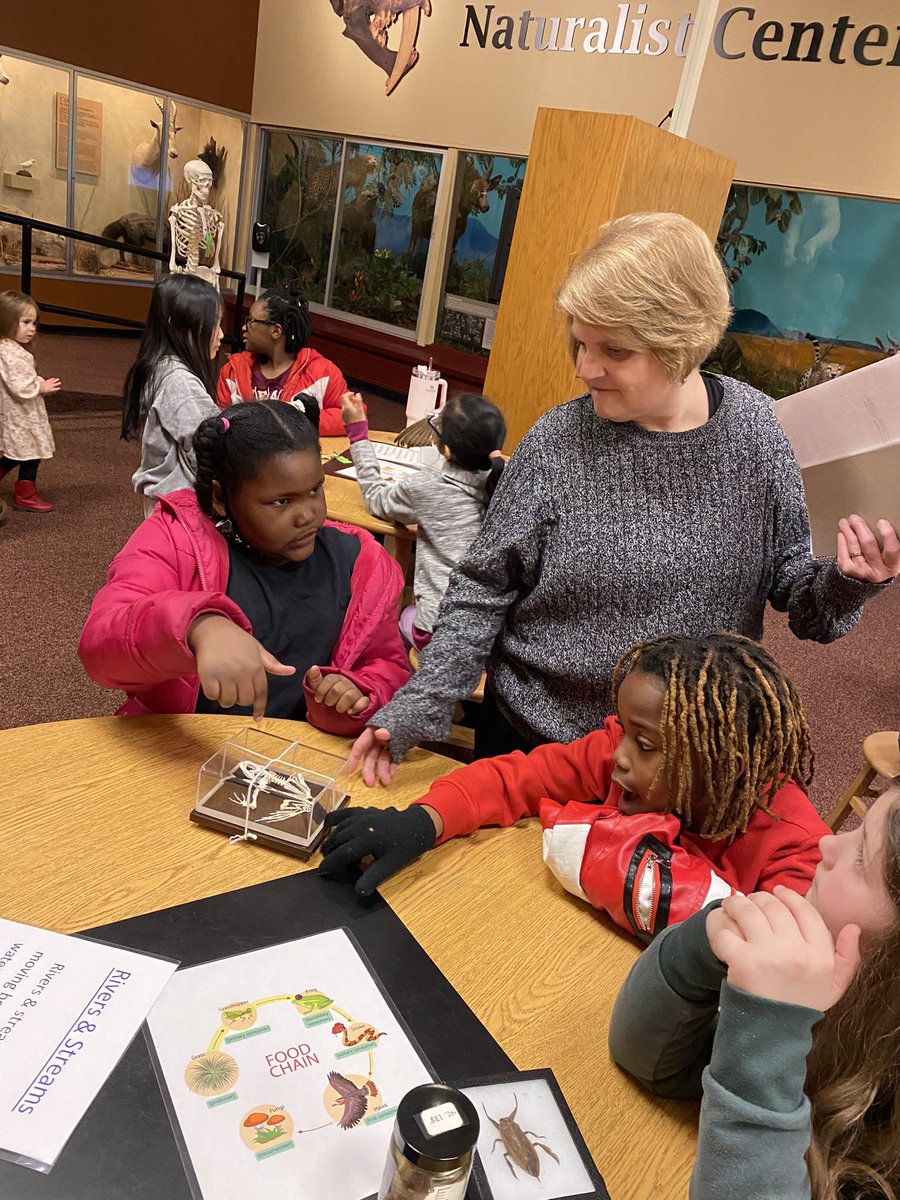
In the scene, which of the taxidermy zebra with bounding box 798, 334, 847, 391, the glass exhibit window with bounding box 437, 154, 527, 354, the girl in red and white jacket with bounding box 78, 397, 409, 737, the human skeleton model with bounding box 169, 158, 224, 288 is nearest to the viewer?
the girl in red and white jacket with bounding box 78, 397, 409, 737

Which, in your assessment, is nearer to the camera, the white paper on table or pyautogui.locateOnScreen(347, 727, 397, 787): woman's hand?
the white paper on table

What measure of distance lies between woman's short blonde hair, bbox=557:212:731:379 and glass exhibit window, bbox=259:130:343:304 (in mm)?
8440

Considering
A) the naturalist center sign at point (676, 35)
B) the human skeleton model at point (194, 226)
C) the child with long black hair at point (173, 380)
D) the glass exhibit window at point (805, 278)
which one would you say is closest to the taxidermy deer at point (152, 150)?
the human skeleton model at point (194, 226)

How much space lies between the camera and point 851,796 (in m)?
2.90

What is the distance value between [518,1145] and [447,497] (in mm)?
2086

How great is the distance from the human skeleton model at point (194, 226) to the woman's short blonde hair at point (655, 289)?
18.5 ft

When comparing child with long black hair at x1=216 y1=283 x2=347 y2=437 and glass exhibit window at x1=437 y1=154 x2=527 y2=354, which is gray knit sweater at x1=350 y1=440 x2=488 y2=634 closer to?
child with long black hair at x1=216 y1=283 x2=347 y2=437

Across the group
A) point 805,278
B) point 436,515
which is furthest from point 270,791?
point 805,278

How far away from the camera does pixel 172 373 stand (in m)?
3.04

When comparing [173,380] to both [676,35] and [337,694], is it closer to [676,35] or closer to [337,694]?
[337,694]

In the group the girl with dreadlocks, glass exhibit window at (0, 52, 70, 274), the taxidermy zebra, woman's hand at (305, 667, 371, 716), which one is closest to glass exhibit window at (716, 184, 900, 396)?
the taxidermy zebra

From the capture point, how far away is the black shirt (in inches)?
64.5

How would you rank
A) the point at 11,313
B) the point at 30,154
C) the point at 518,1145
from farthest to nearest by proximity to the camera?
the point at 30,154
the point at 11,313
the point at 518,1145

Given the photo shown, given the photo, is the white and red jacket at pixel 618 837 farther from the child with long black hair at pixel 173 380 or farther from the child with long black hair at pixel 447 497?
the child with long black hair at pixel 173 380
